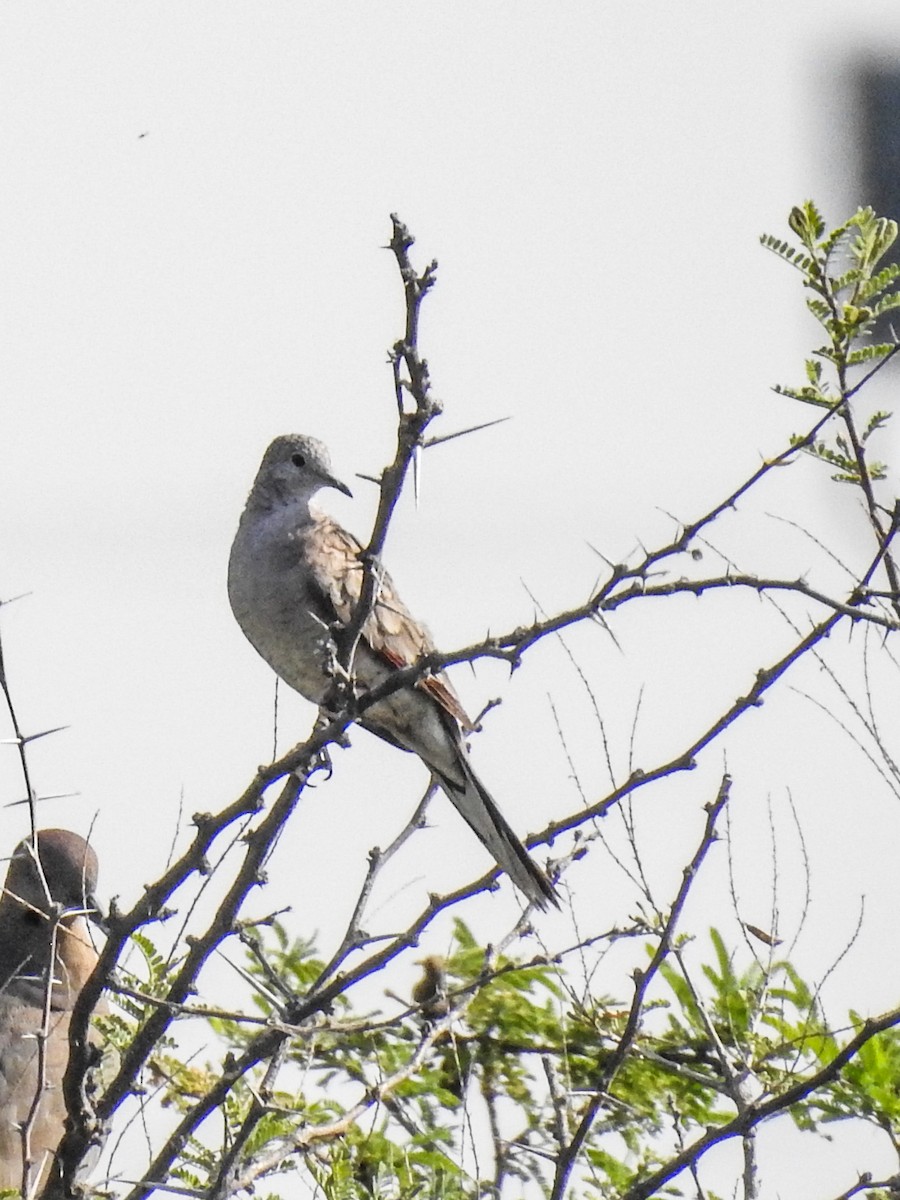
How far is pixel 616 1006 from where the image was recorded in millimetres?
5074

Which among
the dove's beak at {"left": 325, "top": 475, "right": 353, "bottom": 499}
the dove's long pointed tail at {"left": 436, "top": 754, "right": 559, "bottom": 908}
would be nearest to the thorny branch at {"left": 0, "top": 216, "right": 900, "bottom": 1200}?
the dove's long pointed tail at {"left": 436, "top": 754, "right": 559, "bottom": 908}

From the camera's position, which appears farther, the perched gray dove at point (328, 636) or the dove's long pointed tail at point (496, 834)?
the perched gray dove at point (328, 636)

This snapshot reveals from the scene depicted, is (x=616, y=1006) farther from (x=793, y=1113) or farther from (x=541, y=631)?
(x=541, y=631)

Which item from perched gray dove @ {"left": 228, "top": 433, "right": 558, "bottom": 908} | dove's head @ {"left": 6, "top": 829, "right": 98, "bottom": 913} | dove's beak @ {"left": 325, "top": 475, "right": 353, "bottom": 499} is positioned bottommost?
dove's head @ {"left": 6, "top": 829, "right": 98, "bottom": 913}

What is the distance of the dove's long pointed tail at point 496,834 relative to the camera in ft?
16.6

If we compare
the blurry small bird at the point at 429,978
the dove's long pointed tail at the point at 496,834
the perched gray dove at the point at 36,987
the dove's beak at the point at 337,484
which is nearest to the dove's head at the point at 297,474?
the dove's beak at the point at 337,484

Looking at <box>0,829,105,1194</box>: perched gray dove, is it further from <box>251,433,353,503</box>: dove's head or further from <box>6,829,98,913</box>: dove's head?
<box>251,433,353,503</box>: dove's head

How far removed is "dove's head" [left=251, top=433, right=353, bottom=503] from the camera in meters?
6.32

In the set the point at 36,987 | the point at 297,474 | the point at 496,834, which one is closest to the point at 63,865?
the point at 36,987

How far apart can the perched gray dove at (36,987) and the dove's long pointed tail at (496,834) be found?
1.13 metres

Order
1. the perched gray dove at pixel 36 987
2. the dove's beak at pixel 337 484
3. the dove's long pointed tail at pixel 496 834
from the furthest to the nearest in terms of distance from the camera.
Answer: the dove's beak at pixel 337 484 < the perched gray dove at pixel 36 987 < the dove's long pointed tail at pixel 496 834

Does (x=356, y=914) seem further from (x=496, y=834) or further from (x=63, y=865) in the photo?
(x=63, y=865)

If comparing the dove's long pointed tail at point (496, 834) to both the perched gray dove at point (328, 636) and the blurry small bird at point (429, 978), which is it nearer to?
the perched gray dove at point (328, 636)

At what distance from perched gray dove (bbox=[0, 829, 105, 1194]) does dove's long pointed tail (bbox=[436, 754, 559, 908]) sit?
1132 millimetres
